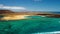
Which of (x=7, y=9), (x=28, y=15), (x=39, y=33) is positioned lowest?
(x=39, y=33)

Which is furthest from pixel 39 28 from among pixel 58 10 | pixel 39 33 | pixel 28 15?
pixel 58 10

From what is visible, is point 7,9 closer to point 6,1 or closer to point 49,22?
point 6,1

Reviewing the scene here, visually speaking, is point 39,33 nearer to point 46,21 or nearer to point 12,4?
point 46,21

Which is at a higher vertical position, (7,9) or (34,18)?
(7,9)

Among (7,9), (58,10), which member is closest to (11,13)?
(7,9)

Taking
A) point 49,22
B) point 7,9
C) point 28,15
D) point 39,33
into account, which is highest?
point 7,9

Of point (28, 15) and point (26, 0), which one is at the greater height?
point (26, 0)
